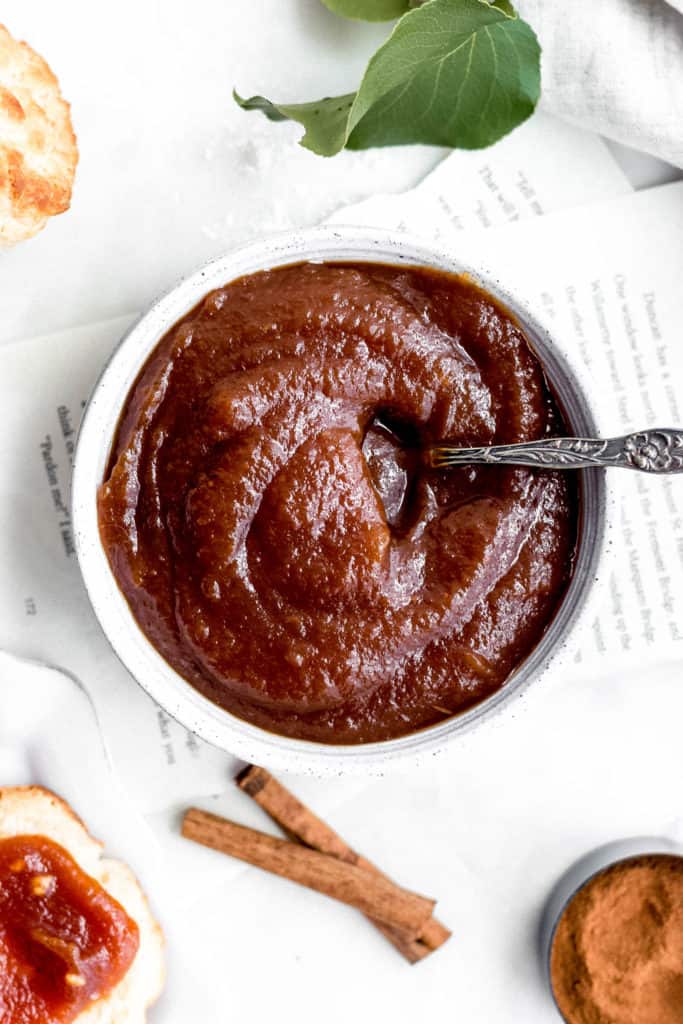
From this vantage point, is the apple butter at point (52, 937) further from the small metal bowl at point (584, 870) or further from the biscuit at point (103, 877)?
the small metal bowl at point (584, 870)

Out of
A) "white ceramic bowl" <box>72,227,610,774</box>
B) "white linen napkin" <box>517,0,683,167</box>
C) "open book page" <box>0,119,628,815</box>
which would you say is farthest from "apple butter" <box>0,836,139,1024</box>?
"white linen napkin" <box>517,0,683,167</box>

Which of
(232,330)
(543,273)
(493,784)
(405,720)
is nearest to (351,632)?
(405,720)

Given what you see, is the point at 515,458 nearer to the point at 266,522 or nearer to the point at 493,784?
the point at 266,522

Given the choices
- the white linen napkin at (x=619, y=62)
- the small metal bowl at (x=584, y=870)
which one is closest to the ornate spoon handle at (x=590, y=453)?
the white linen napkin at (x=619, y=62)

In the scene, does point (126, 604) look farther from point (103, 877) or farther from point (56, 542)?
point (103, 877)

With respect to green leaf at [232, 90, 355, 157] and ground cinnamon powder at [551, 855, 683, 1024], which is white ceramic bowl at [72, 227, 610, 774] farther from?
ground cinnamon powder at [551, 855, 683, 1024]

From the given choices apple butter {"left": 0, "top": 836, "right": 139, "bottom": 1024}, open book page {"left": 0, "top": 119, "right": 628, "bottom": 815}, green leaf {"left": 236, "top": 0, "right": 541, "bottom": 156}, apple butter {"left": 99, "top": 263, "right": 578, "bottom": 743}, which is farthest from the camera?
open book page {"left": 0, "top": 119, "right": 628, "bottom": 815}

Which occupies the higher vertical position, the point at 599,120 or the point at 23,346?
the point at 599,120
